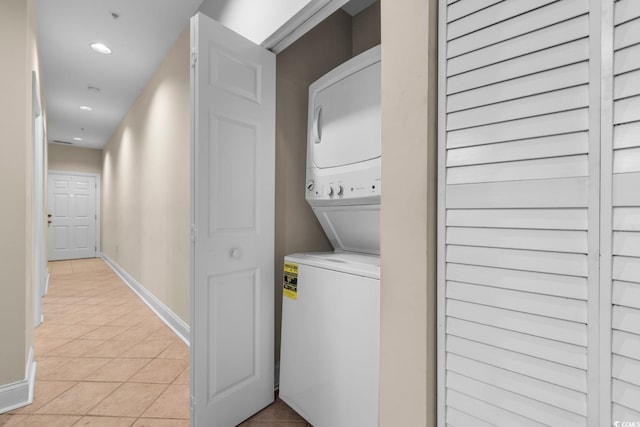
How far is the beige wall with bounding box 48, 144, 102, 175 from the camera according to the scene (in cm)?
686

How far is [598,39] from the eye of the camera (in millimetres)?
591

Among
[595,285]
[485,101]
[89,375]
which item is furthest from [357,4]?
[89,375]

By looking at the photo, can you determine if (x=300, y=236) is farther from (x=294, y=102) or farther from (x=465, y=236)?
(x=465, y=236)

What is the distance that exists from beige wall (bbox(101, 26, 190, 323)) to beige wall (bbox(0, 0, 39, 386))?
3.29 ft

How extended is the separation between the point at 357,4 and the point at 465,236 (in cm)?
211

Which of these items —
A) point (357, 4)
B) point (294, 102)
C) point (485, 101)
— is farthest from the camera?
point (357, 4)

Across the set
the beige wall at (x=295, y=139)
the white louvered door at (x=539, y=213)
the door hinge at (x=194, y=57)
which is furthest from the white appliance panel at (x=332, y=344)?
the door hinge at (x=194, y=57)

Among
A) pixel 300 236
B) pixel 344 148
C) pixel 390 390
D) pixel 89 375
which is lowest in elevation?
pixel 89 375

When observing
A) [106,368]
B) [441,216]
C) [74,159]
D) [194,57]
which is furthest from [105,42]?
[74,159]

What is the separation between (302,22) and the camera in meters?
1.46

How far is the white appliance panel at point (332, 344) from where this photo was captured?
122cm

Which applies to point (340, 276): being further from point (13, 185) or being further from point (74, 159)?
point (74, 159)

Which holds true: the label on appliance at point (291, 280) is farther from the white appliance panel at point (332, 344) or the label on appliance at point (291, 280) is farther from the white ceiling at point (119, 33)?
the white ceiling at point (119, 33)

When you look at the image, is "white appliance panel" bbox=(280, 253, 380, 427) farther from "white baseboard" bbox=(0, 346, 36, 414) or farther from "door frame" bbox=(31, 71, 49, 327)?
"door frame" bbox=(31, 71, 49, 327)
